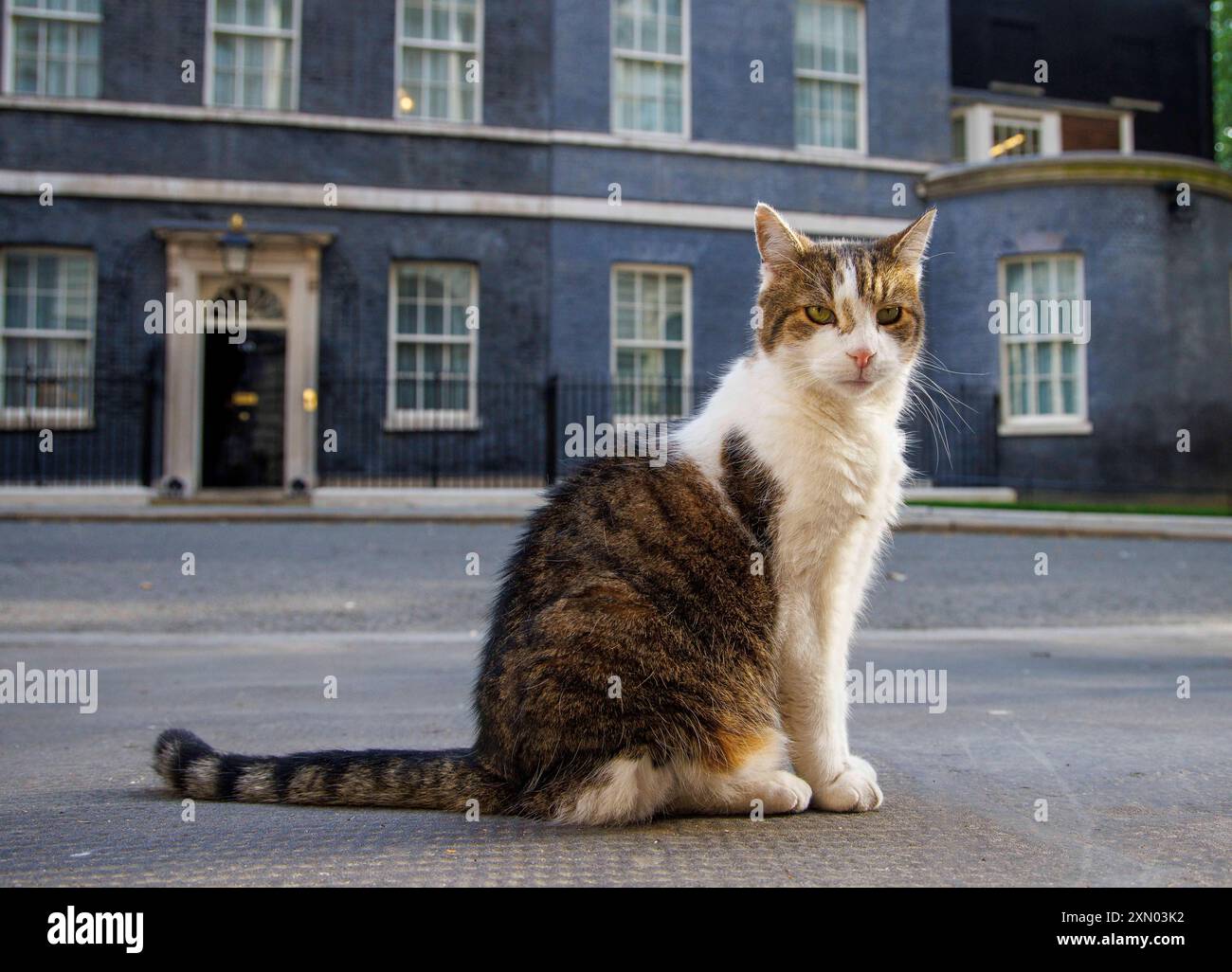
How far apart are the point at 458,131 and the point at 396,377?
4.23 meters

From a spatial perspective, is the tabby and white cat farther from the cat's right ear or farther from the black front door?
the black front door

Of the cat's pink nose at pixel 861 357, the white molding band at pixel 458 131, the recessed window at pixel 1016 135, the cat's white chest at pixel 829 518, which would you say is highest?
the recessed window at pixel 1016 135

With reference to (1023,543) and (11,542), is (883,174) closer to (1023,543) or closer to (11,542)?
(1023,543)

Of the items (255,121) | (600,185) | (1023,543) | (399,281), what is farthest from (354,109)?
(1023,543)

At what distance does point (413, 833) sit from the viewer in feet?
7.47

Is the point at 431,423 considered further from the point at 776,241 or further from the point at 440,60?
the point at 776,241

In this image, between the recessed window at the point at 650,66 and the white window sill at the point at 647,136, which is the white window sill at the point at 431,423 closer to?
the white window sill at the point at 647,136

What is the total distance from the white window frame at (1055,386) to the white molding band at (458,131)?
2.73 meters

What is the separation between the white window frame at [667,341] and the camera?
17839mm

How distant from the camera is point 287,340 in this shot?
16.8 metres

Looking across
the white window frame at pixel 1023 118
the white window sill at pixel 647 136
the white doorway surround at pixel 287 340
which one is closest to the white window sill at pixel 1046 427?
the white window frame at pixel 1023 118

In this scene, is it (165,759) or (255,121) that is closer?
(165,759)

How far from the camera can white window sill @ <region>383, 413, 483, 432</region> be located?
16.8 metres

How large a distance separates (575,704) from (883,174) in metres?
18.7
